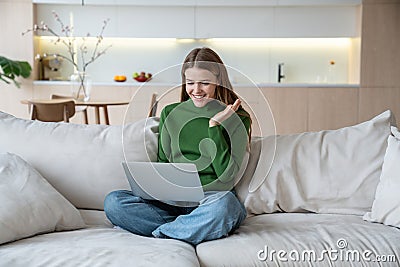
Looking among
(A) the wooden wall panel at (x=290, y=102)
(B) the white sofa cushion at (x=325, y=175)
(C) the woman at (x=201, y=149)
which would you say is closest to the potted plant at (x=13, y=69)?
(A) the wooden wall panel at (x=290, y=102)

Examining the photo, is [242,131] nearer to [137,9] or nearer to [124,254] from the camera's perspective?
[124,254]

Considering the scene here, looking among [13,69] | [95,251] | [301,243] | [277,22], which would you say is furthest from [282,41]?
[95,251]

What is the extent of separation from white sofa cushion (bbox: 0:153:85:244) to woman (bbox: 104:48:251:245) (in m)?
0.19

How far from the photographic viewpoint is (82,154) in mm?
3051

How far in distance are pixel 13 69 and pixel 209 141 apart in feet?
15.0

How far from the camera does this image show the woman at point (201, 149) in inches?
106

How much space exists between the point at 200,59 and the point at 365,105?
15.3ft

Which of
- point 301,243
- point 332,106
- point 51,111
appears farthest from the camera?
point 332,106

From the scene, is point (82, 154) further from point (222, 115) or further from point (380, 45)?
point (380, 45)

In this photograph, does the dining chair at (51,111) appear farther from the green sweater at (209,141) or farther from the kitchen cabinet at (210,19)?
the green sweater at (209,141)

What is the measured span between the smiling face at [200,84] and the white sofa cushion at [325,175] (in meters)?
0.45

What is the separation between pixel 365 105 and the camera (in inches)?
282

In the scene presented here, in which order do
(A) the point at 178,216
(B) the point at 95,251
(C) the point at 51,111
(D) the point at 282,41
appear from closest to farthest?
(B) the point at 95,251 < (A) the point at 178,216 < (C) the point at 51,111 < (D) the point at 282,41

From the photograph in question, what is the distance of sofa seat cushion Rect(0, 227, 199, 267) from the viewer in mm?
2301
